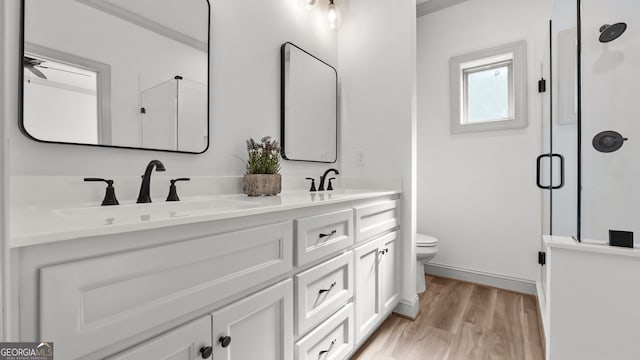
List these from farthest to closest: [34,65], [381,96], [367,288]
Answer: [381,96] < [367,288] < [34,65]

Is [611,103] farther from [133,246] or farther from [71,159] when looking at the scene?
[71,159]

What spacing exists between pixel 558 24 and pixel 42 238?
2727mm

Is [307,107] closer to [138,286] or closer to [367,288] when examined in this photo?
[367,288]

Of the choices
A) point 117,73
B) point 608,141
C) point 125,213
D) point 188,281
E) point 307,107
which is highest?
point 307,107

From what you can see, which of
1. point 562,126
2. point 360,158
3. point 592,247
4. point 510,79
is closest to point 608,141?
point 592,247

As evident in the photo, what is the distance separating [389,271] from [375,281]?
214 mm

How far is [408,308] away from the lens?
1.97 meters

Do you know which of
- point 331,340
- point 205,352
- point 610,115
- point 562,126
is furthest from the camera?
point 562,126

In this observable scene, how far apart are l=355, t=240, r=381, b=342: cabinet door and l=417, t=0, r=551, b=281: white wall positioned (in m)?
1.39

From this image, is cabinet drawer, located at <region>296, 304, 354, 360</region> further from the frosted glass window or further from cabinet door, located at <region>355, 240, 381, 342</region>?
the frosted glass window

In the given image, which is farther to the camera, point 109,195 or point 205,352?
point 109,195

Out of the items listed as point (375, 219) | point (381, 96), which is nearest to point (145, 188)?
point (375, 219)

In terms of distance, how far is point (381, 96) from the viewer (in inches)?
82.7

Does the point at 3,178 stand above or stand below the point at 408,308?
above
